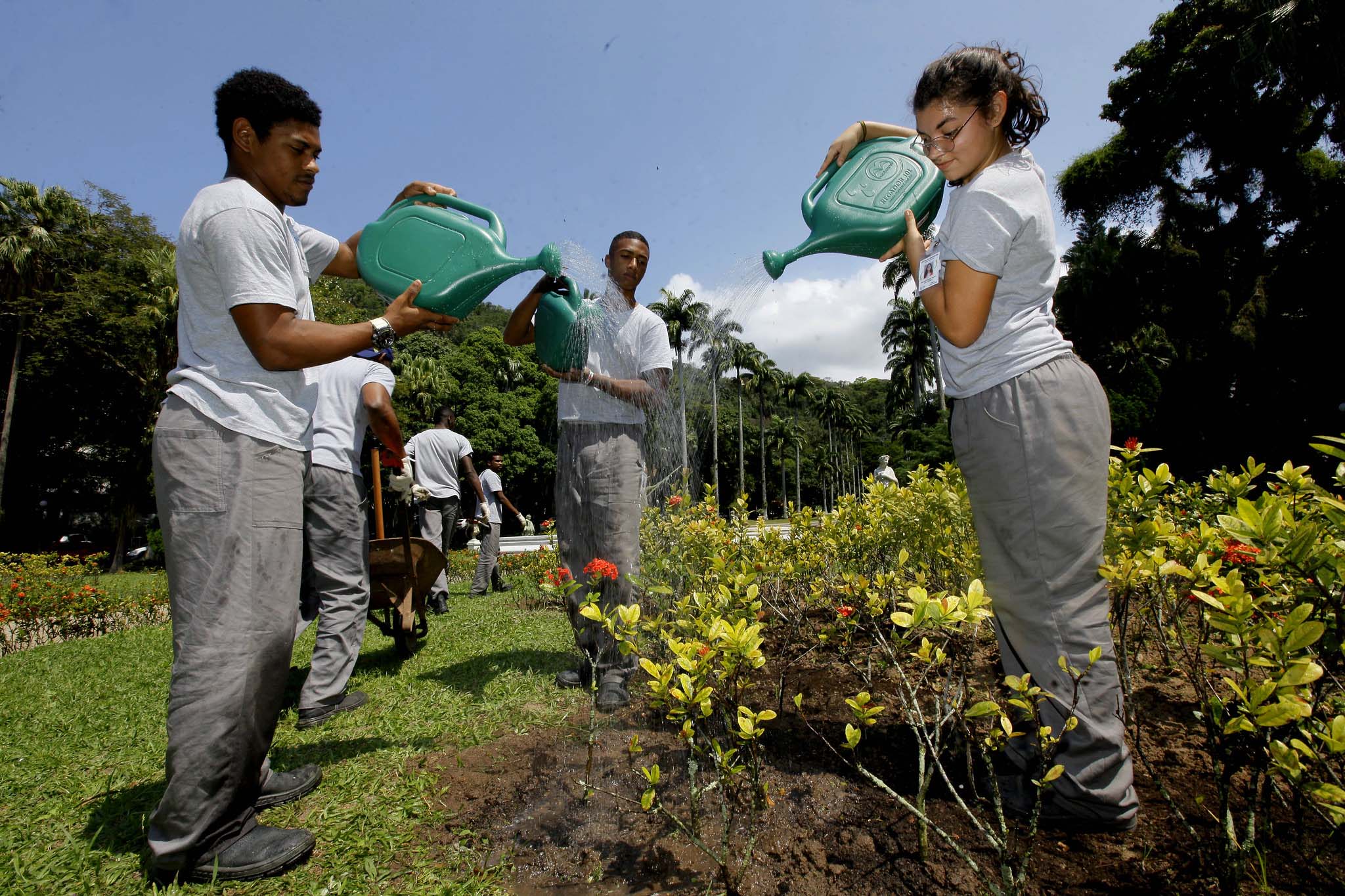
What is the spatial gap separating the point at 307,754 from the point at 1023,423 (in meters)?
2.41

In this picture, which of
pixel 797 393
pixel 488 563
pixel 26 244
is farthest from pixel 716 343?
pixel 797 393

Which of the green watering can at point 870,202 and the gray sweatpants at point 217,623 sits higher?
the green watering can at point 870,202

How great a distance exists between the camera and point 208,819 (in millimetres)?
1416

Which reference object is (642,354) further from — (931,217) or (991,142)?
(991,142)

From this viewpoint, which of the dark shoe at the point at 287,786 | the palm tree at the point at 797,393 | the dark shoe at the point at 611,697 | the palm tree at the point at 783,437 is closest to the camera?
the dark shoe at the point at 287,786

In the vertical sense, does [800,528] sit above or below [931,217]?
below

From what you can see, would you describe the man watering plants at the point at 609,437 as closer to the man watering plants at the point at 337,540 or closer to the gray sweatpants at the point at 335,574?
the man watering plants at the point at 337,540

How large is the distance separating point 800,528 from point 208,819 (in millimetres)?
3024

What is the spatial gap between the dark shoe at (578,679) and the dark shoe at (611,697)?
0.24 metres

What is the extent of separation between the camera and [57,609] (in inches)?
205

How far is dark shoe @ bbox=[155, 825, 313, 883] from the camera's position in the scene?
1439 mm

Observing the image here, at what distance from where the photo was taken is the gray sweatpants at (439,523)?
5145 mm

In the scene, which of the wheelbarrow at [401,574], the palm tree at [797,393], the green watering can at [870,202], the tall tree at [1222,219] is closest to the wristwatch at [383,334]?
the green watering can at [870,202]

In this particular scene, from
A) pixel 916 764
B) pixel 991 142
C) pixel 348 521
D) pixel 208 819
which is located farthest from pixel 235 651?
pixel 991 142
